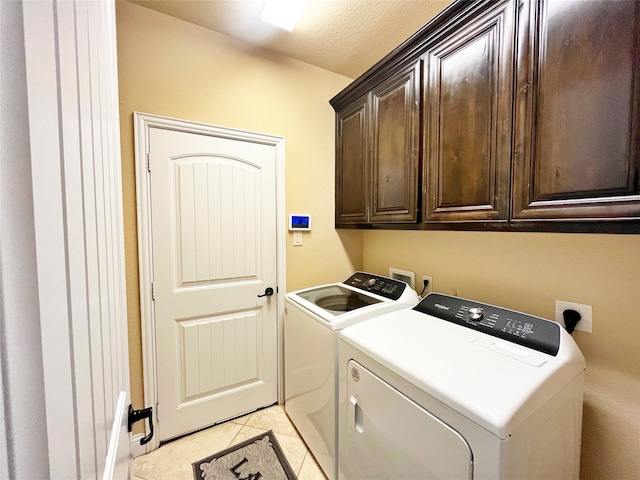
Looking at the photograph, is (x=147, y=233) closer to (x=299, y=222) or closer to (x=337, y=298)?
(x=299, y=222)

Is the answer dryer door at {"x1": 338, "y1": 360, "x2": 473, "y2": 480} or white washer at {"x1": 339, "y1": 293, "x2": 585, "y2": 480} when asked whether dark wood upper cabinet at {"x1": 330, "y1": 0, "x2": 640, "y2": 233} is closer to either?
white washer at {"x1": 339, "y1": 293, "x2": 585, "y2": 480}

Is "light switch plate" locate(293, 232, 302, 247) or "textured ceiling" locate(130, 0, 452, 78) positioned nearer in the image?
"textured ceiling" locate(130, 0, 452, 78)

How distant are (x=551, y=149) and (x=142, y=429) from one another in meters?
2.70

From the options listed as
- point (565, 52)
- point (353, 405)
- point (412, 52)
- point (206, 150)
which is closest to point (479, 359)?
point (353, 405)

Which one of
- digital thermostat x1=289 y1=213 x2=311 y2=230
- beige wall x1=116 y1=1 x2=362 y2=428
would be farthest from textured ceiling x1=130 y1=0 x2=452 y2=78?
digital thermostat x1=289 y1=213 x2=311 y2=230

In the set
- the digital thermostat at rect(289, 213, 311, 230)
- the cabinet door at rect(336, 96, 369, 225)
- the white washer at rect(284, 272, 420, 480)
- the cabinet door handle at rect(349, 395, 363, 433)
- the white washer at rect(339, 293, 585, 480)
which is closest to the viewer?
the white washer at rect(339, 293, 585, 480)

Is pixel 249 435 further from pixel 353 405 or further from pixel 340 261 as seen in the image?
pixel 340 261

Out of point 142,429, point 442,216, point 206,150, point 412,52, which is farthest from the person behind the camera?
point 206,150

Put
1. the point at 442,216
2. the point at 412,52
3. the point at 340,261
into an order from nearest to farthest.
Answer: the point at 442,216 < the point at 412,52 < the point at 340,261

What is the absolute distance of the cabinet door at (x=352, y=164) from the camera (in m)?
1.94

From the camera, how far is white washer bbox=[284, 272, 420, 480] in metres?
1.36

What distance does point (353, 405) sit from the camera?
3.77ft

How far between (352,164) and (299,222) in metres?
0.66

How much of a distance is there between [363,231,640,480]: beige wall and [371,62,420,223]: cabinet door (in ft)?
1.96
